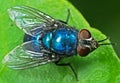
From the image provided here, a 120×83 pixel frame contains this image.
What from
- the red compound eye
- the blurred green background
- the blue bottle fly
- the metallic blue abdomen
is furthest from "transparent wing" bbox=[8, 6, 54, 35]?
the blurred green background

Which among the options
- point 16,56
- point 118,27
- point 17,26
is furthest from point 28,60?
point 118,27

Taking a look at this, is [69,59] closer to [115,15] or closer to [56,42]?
[56,42]

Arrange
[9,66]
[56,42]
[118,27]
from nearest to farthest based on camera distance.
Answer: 1. [9,66]
2. [56,42]
3. [118,27]

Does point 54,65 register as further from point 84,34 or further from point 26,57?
point 84,34

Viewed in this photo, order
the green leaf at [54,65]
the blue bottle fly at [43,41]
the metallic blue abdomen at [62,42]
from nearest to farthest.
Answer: the green leaf at [54,65], the blue bottle fly at [43,41], the metallic blue abdomen at [62,42]

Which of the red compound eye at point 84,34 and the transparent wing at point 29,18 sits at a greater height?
the transparent wing at point 29,18

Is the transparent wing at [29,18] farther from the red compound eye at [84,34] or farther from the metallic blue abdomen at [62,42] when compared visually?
the red compound eye at [84,34]

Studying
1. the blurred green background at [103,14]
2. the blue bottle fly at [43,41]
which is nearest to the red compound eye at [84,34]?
the blue bottle fly at [43,41]

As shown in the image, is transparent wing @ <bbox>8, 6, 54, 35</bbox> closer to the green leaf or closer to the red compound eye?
the green leaf

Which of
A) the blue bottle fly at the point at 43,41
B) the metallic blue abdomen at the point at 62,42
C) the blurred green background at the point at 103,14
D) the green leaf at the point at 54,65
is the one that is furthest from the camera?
the blurred green background at the point at 103,14
